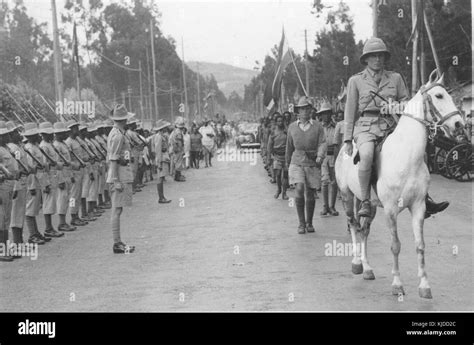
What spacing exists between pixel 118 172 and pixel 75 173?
3941mm

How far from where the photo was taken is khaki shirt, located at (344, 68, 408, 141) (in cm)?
901

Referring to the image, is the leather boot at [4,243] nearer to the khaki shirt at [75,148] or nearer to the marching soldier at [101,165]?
the khaki shirt at [75,148]

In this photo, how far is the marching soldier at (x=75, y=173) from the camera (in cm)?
1534

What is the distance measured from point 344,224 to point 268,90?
2495 centimetres

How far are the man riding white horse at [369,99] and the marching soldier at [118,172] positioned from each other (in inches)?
152

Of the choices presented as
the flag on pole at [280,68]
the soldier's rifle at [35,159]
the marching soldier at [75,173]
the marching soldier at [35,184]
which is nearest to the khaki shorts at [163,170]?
the marching soldier at [75,173]

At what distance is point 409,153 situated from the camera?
27.0 ft

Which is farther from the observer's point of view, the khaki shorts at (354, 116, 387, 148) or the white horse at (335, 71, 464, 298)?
the khaki shorts at (354, 116, 387, 148)

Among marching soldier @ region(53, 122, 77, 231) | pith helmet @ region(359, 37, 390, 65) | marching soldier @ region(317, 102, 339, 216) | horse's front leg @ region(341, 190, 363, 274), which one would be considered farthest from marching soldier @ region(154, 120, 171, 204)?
pith helmet @ region(359, 37, 390, 65)

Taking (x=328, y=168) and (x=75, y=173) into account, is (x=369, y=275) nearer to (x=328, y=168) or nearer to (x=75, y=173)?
(x=328, y=168)

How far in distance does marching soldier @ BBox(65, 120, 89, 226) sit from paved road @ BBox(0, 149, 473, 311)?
1.44ft

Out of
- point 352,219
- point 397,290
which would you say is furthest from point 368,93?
point 397,290

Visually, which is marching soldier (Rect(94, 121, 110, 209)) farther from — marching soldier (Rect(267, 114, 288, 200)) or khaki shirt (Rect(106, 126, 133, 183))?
khaki shirt (Rect(106, 126, 133, 183))
